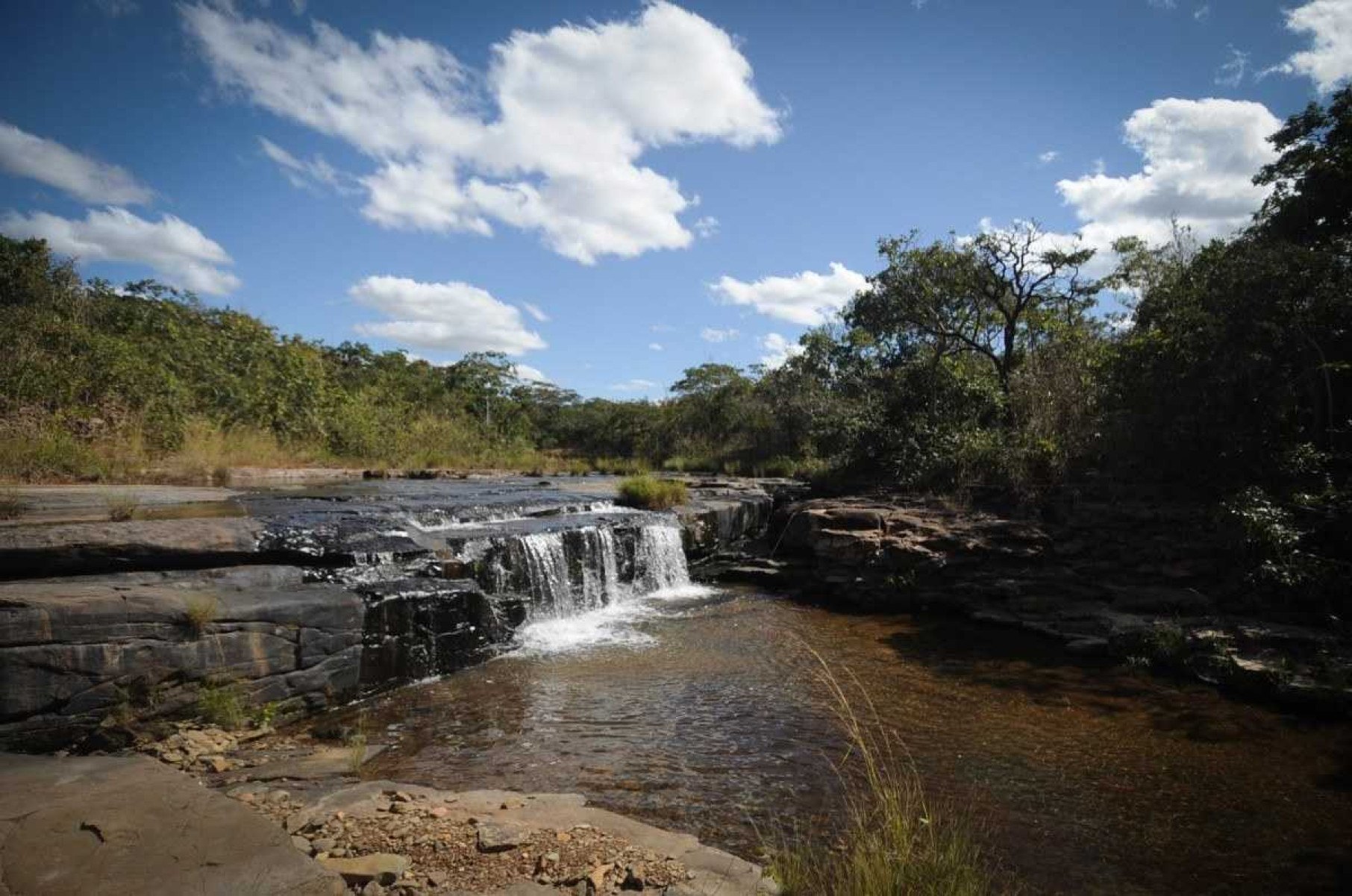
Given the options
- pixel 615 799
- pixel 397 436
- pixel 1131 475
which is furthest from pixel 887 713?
pixel 397 436

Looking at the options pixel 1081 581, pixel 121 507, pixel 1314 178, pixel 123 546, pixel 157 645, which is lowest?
pixel 1081 581

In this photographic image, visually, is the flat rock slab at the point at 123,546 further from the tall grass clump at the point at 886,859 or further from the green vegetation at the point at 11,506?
the tall grass clump at the point at 886,859

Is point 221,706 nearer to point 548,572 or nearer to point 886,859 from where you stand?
point 548,572

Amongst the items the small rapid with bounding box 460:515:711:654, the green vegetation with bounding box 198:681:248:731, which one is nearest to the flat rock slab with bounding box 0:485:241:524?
the green vegetation with bounding box 198:681:248:731

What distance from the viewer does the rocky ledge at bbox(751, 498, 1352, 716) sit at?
6.04 meters

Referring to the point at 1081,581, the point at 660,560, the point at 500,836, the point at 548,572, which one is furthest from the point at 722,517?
the point at 500,836

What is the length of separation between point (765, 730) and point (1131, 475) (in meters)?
7.88

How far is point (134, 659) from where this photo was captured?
13.6ft

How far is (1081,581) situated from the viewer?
8.45 m

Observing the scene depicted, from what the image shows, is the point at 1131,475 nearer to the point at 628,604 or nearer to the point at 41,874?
the point at 628,604

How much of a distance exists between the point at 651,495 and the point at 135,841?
10422 millimetres

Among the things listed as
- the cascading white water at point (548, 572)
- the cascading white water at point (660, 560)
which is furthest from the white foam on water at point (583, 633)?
the cascading white water at point (660, 560)

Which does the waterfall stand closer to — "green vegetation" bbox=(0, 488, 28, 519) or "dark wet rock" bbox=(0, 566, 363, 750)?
"dark wet rock" bbox=(0, 566, 363, 750)

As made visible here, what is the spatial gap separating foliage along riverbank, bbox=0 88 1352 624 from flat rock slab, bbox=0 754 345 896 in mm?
8784
